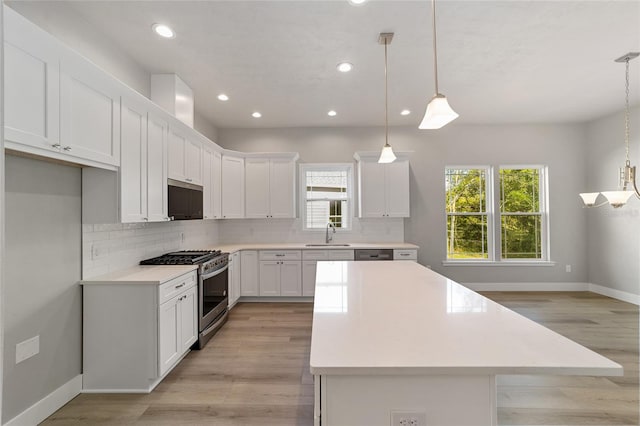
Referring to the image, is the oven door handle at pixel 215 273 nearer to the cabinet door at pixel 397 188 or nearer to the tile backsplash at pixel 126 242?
the tile backsplash at pixel 126 242

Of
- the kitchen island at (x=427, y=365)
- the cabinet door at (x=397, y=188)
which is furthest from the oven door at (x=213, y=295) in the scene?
the cabinet door at (x=397, y=188)

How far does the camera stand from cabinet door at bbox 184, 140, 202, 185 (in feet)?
11.9

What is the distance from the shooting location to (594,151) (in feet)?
17.1

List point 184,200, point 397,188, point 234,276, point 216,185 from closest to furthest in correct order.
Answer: point 184,200, point 234,276, point 216,185, point 397,188

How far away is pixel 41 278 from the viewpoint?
209 cm

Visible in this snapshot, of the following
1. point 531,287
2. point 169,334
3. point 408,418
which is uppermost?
point 408,418

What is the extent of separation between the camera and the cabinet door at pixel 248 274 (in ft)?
15.5

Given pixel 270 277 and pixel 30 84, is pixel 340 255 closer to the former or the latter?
pixel 270 277

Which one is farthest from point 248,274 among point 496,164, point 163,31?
point 496,164

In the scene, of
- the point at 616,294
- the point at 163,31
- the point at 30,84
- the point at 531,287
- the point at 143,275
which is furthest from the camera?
the point at 531,287

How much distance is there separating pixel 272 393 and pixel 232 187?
3317mm

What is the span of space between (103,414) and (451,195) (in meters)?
5.45

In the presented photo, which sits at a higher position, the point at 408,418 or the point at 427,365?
the point at 427,365

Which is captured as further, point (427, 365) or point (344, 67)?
point (344, 67)
